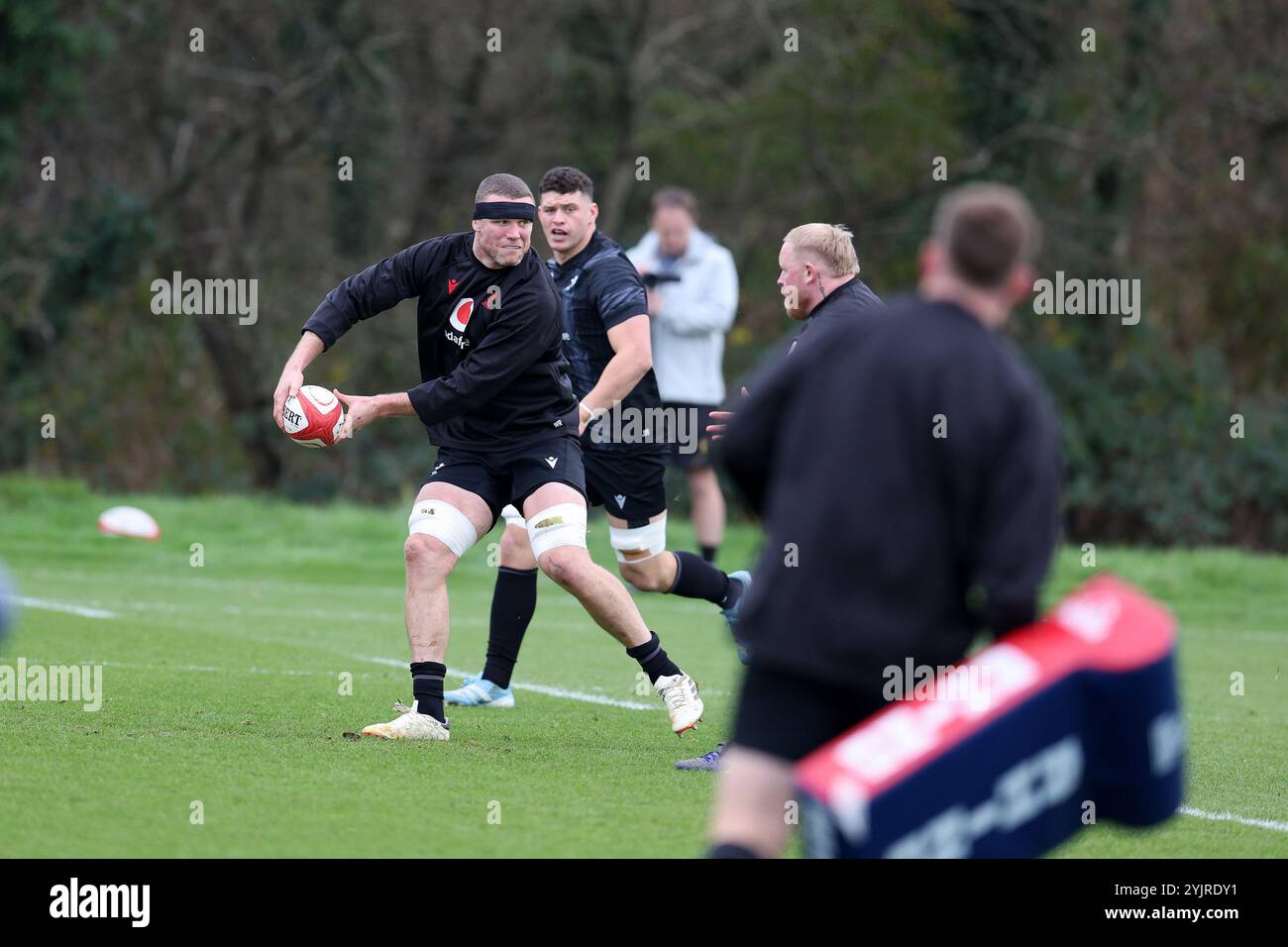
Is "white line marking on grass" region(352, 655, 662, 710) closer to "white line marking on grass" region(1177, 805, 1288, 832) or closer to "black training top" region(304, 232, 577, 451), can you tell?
"black training top" region(304, 232, 577, 451)

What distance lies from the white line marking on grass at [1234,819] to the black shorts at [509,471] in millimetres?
2760

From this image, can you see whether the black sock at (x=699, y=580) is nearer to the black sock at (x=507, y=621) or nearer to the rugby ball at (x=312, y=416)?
the black sock at (x=507, y=621)

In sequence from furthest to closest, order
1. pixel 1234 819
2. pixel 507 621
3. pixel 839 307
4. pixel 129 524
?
pixel 129 524 → pixel 507 621 → pixel 839 307 → pixel 1234 819

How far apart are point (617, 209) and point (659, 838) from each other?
18.9 meters

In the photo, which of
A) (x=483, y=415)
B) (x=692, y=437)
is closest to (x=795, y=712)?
(x=483, y=415)

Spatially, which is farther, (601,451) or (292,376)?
(601,451)

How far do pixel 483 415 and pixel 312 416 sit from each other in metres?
0.74

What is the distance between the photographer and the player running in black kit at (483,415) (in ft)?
23.3

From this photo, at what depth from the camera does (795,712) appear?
12.4ft

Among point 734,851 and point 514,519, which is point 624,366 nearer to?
point 514,519
